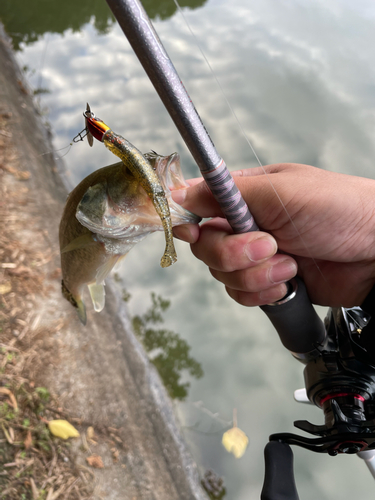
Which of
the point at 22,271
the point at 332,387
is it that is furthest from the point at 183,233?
the point at 22,271

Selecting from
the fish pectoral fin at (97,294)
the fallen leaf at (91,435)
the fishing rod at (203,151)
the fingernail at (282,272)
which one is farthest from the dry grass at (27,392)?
the fingernail at (282,272)

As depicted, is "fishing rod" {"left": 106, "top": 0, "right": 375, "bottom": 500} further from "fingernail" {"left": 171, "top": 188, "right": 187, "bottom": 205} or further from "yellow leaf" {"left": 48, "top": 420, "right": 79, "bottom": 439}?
"yellow leaf" {"left": 48, "top": 420, "right": 79, "bottom": 439}

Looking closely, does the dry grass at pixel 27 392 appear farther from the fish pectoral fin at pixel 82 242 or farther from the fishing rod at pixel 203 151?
Result: the fishing rod at pixel 203 151

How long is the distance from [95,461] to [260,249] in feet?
6.57

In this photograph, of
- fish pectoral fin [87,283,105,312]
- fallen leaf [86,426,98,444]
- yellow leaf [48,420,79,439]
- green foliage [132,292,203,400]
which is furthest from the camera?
green foliage [132,292,203,400]

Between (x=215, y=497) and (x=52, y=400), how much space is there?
1.36 m

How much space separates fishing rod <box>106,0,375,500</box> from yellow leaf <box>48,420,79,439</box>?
5.63 feet

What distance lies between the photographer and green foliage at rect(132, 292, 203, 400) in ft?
9.54

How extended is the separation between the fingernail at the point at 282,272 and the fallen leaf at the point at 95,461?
191 centimetres

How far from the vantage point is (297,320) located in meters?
1.08

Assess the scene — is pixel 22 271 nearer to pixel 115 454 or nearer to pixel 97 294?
pixel 115 454

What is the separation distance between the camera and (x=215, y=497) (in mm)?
2506

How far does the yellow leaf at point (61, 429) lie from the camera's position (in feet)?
7.09

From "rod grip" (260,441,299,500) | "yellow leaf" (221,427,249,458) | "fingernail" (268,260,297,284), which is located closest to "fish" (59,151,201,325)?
"fingernail" (268,260,297,284)
